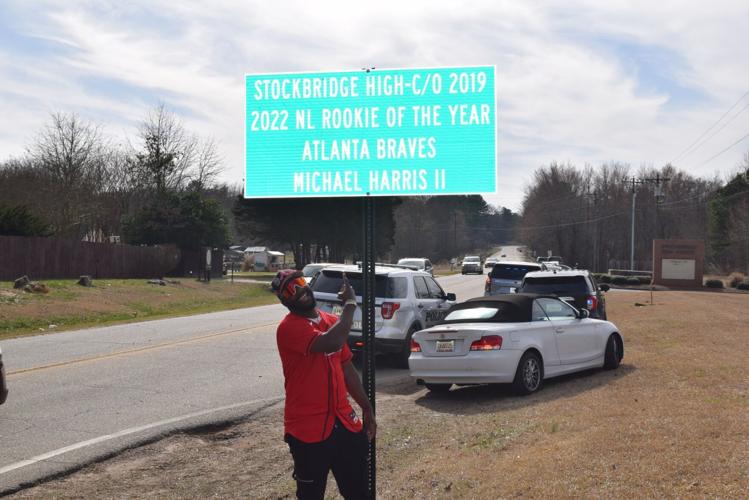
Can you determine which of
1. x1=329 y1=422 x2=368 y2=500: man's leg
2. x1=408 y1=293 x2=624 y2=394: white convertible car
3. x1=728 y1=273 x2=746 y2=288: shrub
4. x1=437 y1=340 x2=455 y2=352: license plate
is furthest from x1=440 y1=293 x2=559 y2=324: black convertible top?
x1=728 y1=273 x2=746 y2=288: shrub

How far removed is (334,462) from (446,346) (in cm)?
693

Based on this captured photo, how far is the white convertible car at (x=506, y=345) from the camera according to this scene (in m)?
11.2

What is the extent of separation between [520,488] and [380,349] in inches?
343

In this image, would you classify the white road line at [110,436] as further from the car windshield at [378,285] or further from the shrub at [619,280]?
the shrub at [619,280]

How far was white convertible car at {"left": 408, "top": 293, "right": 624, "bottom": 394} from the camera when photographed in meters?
11.2

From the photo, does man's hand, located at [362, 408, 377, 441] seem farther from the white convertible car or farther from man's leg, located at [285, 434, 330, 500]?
the white convertible car

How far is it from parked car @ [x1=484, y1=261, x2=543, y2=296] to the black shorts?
18.7 meters

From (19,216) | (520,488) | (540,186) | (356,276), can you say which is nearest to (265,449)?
(520,488)

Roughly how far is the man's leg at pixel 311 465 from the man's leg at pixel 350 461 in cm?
7

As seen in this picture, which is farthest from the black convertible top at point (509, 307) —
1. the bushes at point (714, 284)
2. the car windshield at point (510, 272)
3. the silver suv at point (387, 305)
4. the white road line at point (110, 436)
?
the bushes at point (714, 284)

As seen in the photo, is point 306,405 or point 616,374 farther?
point 616,374

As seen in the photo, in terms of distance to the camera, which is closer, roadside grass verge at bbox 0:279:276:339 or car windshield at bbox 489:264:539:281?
car windshield at bbox 489:264:539:281

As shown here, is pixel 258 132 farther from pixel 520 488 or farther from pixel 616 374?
pixel 616 374

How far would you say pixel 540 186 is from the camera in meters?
114
